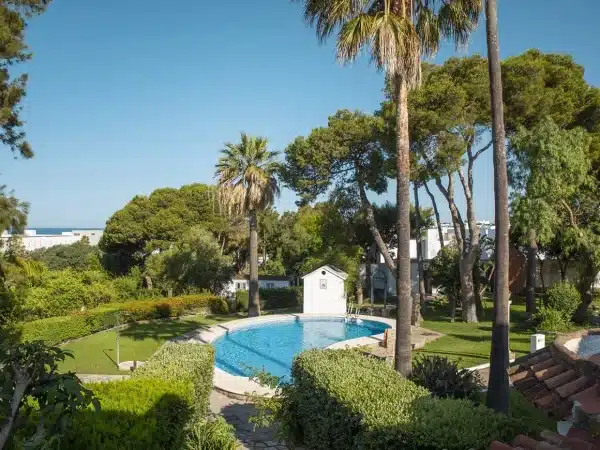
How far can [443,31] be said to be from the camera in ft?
36.4

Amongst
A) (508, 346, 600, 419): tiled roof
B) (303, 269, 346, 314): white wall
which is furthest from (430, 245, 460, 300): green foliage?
(508, 346, 600, 419): tiled roof

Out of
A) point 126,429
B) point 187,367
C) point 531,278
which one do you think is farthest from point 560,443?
point 531,278

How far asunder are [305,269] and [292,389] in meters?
28.6

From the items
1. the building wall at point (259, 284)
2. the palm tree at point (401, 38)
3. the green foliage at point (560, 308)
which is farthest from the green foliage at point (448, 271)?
the palm tree at point (401, 38)

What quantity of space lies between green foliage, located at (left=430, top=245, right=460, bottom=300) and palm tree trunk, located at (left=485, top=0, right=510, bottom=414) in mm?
17345

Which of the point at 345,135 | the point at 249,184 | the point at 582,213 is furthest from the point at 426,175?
the point at 249,184

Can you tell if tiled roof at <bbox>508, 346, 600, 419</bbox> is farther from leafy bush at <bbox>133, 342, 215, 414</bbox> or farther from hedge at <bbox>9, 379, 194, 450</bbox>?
leafy bush at <bbox>133, 342, 215, 414</bbox>

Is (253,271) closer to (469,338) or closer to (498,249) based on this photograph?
(469,338)

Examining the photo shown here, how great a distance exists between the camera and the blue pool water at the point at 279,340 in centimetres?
1912

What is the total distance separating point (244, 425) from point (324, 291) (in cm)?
1880

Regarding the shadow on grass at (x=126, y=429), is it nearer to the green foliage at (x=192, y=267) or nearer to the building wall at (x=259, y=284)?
the green foliage at (x=192, y=267)

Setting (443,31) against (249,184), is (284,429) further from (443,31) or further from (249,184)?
(249,184)

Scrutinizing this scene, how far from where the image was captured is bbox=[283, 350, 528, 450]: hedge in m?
5.02

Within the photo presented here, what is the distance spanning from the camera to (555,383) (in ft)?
19.9
